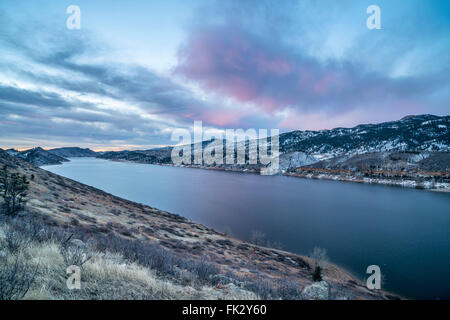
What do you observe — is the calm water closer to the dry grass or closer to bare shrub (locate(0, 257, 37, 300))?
the dry grass

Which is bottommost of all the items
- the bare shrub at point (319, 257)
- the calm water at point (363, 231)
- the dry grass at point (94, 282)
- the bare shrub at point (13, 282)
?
the calm water at point (363, 231)

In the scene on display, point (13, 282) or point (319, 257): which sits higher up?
point (13, 282)

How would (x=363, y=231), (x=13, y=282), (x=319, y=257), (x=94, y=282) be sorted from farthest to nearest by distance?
(x=363, y=231), (x=319, y=257), (x=94, y=282), (x=13, y=282)

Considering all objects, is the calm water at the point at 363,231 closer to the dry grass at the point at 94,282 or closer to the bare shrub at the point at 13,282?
the dry grass at the point at 94,282

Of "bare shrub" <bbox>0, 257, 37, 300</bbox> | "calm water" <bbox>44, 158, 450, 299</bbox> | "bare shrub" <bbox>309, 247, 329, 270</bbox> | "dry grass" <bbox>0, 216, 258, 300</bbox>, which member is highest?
"bare shrub" <bbox>0, 257, 37, 300</bbox>

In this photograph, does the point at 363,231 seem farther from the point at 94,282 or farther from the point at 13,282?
the point at 13,282

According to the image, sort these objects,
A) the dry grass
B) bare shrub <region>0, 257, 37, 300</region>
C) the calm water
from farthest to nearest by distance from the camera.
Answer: the calm water, the dry grass, bare shrub <region>0, 257, 37, 300</region>

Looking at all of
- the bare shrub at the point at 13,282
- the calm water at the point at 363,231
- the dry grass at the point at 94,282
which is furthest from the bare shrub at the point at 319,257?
the bare shrub at the point at 13,282

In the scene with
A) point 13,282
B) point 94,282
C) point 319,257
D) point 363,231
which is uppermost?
point 13,282

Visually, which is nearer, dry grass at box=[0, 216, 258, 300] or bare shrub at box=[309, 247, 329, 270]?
dry grass at box=[0, 216, 258, 300]

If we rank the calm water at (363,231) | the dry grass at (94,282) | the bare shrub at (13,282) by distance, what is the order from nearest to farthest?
the bare shrub at (13,282), the dry grass at (94,282), the calm water at (363,231)

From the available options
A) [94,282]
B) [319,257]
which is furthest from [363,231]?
[94,282]

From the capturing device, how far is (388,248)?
2067cm

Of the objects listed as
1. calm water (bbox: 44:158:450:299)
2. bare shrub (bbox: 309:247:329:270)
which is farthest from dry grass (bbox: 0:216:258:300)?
calm water (bbox: 44:158:450:299)
